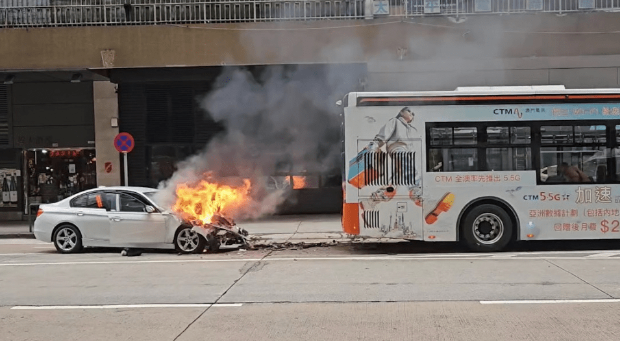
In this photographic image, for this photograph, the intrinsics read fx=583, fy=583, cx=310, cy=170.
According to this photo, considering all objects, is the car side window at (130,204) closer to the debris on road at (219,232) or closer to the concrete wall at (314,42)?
the debris on road at (219,232)

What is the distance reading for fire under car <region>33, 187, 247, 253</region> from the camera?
415 inches

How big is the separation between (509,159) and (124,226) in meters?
6.96

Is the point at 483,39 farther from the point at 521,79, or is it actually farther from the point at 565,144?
the point at 565,144

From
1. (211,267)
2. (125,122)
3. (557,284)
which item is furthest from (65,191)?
(557,284)

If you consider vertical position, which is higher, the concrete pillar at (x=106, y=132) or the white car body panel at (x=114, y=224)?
the concrete pillar at (x=106, y=132)

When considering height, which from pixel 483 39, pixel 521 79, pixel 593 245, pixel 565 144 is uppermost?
pixel 483 39

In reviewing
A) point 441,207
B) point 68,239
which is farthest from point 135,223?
point 441,207

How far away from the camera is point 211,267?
357 inches

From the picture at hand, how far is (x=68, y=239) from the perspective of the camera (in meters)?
11.1

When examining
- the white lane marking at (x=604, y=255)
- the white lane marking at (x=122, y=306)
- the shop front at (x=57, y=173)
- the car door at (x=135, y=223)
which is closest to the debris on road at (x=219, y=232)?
the car door at (x=135, y=223)

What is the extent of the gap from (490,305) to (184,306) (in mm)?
3348

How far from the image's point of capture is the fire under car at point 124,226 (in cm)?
1054

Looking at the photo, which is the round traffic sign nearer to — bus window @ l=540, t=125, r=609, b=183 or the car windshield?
the car windshield

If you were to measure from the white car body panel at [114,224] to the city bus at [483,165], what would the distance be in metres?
3.32
